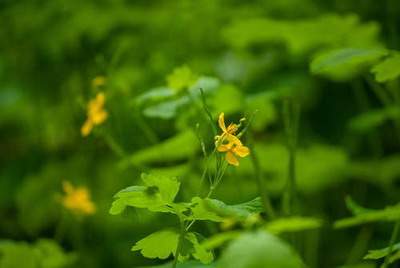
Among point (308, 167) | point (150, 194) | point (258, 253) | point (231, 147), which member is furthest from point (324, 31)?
point (258, 253)

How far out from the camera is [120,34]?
2477 mm

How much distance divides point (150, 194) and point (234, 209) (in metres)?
0.11

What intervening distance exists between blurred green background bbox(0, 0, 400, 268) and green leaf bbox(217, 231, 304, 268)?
0.75 m

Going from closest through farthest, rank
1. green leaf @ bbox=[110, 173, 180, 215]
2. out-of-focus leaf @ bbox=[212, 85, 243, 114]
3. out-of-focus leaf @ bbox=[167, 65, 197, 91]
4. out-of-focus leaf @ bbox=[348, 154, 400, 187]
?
green leaf @ bbox=[110, 173, 180, 215] < out-of-focus leaf @ bbox=[167, 65, 197, 91] < out-of-focus leaf @ bbox=[212, 85, 243, 114] < out-of-focus leaf @ bbox=[348, 154, 400, 187]

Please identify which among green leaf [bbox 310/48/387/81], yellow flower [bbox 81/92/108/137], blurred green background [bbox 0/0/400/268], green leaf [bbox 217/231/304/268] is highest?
green leaf [bbox 217/231/304/268]

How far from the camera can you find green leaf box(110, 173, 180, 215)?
75 cm

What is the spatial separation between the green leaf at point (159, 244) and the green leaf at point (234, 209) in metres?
0.11

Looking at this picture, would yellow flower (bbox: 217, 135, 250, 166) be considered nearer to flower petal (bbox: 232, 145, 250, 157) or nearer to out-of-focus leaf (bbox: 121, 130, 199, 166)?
flower petal (bbox: 232, 145, 250, 157)

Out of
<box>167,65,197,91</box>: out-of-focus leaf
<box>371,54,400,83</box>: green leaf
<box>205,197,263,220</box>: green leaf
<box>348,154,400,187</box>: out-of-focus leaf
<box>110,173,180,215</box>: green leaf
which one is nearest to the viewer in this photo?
<box>205,197,263,220</box>: green leaf

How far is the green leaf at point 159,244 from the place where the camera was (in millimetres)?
808

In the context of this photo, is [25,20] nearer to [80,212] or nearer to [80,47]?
[80,47]

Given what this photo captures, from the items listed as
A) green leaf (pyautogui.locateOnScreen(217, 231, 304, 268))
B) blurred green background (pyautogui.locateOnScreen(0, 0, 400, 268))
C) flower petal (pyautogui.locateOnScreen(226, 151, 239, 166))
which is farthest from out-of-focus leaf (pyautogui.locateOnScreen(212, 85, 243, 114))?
green leaf (pyautogui.locateOnScreen(217, 231, 304, 268))

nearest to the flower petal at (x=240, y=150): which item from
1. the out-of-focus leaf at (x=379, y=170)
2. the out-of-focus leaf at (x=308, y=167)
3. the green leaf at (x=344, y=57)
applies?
Result: the green leaf at (x=344, y=57)

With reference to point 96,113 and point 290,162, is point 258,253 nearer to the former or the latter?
point 290,162
